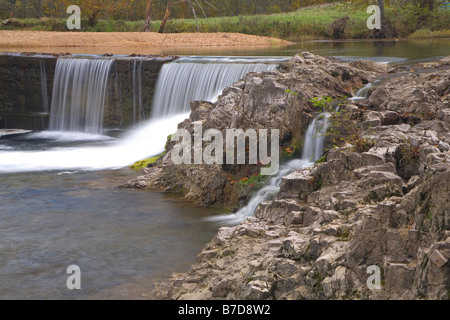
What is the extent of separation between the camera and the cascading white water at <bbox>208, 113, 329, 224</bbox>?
38.4 ft

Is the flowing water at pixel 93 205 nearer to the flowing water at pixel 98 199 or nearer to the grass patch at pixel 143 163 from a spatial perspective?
the flowing water at pixel 98 199

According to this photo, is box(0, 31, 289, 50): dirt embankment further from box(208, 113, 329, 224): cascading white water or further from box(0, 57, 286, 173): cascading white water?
box(208, 113, 329, 224): cascading white water

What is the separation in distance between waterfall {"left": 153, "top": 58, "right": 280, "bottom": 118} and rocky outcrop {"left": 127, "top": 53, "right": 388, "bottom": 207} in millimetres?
3958

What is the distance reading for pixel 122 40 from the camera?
3697cm

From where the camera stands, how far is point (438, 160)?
7.30 metres

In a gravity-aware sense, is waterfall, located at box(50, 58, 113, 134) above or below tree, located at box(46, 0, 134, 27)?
below

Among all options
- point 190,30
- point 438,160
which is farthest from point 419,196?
point 190,30

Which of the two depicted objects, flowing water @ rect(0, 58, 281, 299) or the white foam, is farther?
the white foam

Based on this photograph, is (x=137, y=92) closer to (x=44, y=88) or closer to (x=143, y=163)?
(x=44, y=88)

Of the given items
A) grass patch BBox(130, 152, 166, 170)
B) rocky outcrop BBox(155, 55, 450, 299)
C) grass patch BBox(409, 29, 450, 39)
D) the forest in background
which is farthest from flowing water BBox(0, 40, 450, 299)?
grass patch BBox(409, 29, 450, 39)

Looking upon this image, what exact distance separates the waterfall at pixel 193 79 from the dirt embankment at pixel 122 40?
50.2 feet

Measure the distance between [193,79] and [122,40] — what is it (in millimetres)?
18238

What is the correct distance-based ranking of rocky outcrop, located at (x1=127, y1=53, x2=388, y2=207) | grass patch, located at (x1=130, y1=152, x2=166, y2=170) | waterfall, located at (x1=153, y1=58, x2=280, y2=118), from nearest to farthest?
rocky outcrop, located at (x1=127, y1=53, x2=388, y2=207)
grass patch, located at (x1=130, y1=152, x2=166, y2=170)
waterfall, located at (x1=153, y1=58, x2=280, y2=118)

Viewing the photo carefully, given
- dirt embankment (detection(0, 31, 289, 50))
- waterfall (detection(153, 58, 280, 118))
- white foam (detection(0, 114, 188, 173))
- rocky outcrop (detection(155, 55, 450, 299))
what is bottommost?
white foam (detection(0, 114, 188, 173))
